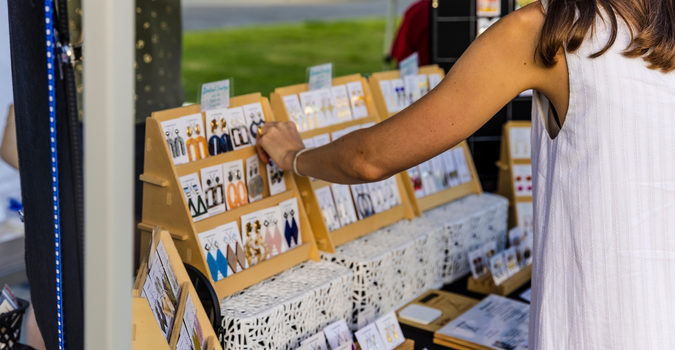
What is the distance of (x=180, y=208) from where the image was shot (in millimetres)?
1565

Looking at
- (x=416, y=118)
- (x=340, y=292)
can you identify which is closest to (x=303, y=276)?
(x=340, y=292)

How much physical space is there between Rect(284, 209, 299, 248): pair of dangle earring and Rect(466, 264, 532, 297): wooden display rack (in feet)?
2.69

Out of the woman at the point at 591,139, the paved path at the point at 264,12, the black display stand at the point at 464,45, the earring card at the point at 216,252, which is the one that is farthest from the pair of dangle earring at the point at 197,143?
the paved path at the point at 264,12

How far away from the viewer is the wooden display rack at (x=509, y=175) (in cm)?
308

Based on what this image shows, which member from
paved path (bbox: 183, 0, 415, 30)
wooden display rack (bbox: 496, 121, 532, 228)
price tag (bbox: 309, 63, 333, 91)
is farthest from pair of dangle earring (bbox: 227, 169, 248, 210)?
paved path (bbox: 183, 0, 415, 30)

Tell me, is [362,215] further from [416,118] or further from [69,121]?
[69,121]

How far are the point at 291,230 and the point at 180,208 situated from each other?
41cm

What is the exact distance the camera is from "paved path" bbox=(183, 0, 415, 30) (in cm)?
1272

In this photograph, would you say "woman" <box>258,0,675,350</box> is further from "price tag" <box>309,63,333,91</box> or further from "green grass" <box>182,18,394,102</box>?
"green grass" <box>182,18,394,102</box>

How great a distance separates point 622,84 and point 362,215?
1.23 metres

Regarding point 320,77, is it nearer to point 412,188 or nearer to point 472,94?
point 412,188

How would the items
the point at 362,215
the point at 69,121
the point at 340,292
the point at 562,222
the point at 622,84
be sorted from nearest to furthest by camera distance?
the point at 69,121 → the point at 622,84 → the point at 562,222 → the point at 340,292 → the point at 362,215

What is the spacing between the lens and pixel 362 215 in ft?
6.96

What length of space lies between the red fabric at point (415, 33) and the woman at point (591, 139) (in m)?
3.10
